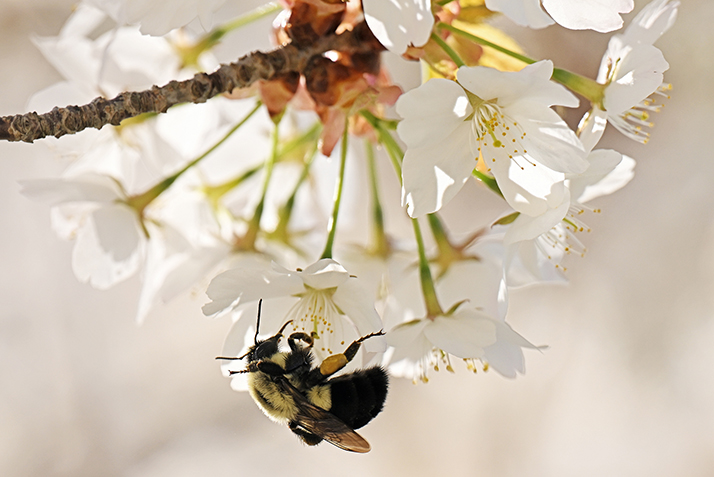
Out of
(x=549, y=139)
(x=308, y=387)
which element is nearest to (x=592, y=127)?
(x=549, y=139)

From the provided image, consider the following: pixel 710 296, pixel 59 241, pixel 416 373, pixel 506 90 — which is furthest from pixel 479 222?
pixel 506 90

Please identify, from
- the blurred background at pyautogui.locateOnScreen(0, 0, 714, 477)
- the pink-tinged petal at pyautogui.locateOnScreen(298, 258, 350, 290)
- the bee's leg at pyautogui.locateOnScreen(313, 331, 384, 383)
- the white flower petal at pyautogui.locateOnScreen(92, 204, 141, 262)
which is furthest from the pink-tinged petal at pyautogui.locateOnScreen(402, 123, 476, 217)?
the blurred background at pyautogui.locateOnScreen(0, 0, 714, 477)

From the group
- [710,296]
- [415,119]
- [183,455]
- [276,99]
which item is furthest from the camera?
[183,455]

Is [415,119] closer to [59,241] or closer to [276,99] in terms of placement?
[276,99]

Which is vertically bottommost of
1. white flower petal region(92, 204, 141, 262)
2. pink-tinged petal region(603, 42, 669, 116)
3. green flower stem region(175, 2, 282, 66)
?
white flower petal region(92, 204, 141, 262)

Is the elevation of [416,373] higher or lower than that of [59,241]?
higher

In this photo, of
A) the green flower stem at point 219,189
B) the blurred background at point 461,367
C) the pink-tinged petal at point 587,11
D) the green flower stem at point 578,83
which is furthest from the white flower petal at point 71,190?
the blurred background at point 461,367

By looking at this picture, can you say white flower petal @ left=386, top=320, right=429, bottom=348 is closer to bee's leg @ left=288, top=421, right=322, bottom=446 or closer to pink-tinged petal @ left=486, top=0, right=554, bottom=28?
bee's leg @ left=288, top=421, right=322, bottom=446

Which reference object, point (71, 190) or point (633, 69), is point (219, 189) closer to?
point (71, 190)

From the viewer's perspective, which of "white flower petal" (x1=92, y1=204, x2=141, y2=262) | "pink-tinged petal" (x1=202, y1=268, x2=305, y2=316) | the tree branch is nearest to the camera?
the tree branch
